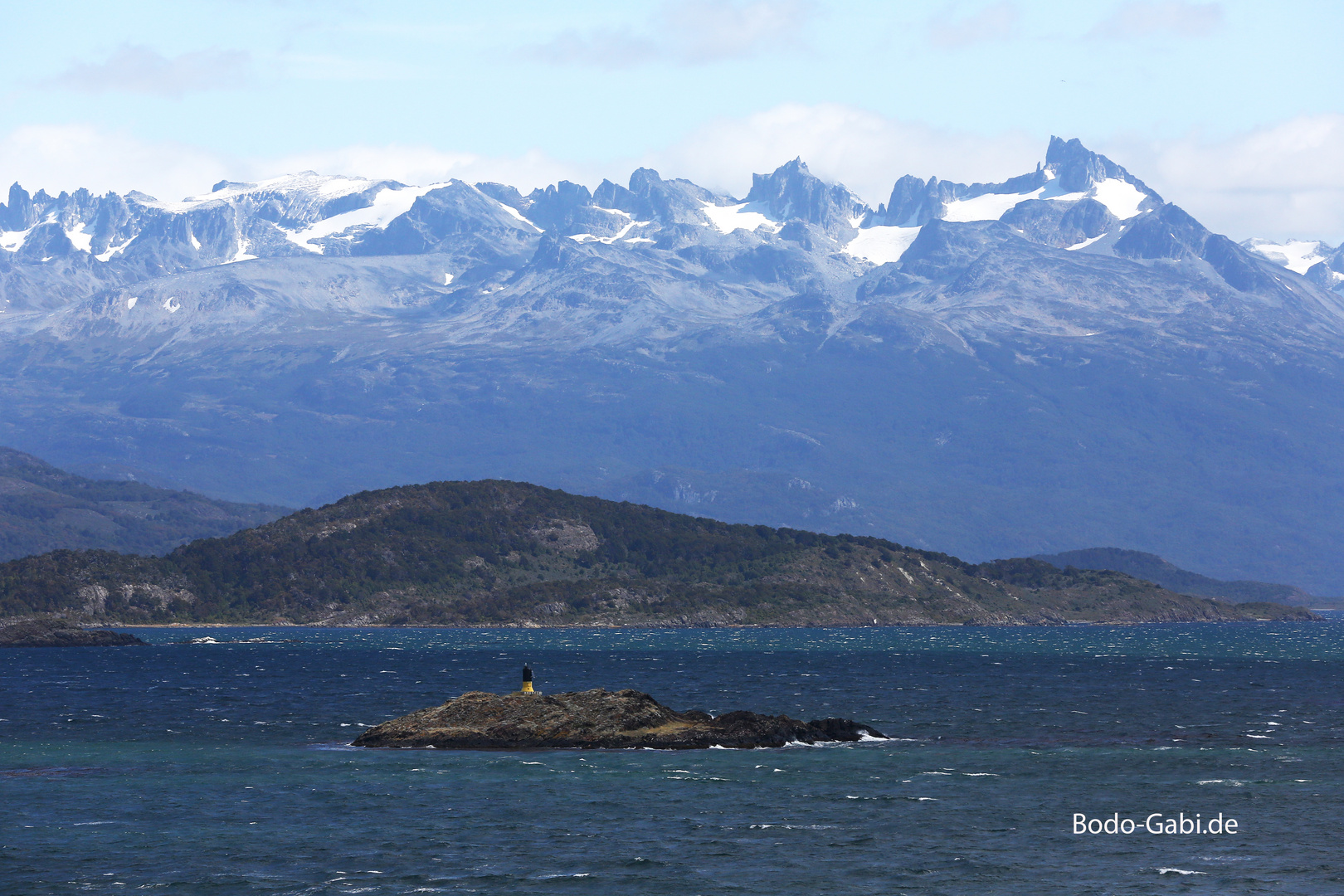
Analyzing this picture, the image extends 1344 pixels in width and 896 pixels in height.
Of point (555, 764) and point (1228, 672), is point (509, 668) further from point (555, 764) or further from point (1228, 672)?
point (555, 764)

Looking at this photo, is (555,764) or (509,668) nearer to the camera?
(555,764)

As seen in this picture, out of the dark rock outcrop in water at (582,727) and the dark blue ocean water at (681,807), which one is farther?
the dark rock outcrop in water at (582,727)

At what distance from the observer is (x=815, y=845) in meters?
67.1

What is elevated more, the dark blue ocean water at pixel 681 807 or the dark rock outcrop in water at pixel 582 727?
the dark rock outcrop in water at pixel 582 727

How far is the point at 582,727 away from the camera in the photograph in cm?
10150

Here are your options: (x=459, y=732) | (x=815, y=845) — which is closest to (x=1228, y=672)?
(x=459, y=732)

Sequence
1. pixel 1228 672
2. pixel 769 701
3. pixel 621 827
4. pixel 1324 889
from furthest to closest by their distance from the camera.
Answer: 1. pixel 1228 672
2. pixel 769 701
3. pixel 621 827
4. pixel 1324 889

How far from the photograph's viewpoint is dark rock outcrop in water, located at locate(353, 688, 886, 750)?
100438 millimetres

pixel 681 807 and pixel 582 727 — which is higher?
pixel 582 727

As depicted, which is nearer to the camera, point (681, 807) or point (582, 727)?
point (681, 807)

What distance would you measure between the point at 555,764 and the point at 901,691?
69971 mm

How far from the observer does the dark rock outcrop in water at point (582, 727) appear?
100438mm

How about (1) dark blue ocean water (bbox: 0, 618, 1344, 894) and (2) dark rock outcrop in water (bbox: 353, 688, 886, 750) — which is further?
(2) dark rock outcrop in water (bbox: 353, 688, 886, 750)

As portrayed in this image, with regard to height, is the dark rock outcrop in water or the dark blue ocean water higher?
the dark rock outcrop in water
